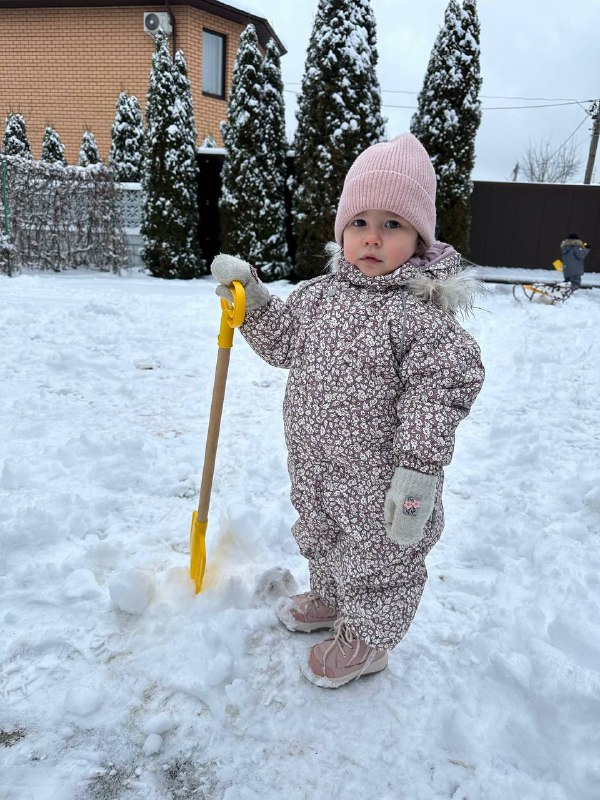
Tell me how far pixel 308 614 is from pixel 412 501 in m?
0.80

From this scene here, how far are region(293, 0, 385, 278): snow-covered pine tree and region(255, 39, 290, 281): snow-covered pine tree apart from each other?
0.44m

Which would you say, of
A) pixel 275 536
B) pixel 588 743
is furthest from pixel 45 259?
pixel 588 743

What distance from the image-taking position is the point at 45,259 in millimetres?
9891

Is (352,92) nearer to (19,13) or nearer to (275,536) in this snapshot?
(275,536)

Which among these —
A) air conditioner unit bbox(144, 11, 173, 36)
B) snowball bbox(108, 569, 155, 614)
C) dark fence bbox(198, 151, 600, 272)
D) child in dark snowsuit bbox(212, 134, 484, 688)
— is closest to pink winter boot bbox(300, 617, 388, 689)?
child in dark snowsuit bbox(212, 134, 484, 688)

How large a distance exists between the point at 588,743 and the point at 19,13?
20.6 meters

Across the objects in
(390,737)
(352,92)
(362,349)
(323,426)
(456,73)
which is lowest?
(390,737)

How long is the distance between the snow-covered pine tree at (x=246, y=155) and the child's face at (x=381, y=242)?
8.40m

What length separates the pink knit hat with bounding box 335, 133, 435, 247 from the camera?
168 cm

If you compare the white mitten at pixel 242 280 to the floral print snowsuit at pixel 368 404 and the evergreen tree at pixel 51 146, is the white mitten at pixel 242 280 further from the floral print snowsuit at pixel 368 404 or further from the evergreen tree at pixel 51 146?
the evergreen tree at pixel 51 146

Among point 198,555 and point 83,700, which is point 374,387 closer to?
point 198,555

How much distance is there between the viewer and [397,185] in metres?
1.68

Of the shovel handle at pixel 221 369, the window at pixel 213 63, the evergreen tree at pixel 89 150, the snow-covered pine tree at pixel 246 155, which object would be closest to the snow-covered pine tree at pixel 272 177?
the snow-covered pine tree at pixel 246 155

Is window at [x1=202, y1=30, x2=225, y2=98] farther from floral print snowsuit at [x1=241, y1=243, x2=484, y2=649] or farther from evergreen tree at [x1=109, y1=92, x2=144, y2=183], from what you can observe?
floral print snowsuit at [x1=241, y1=243, x2=484, y2=649]
